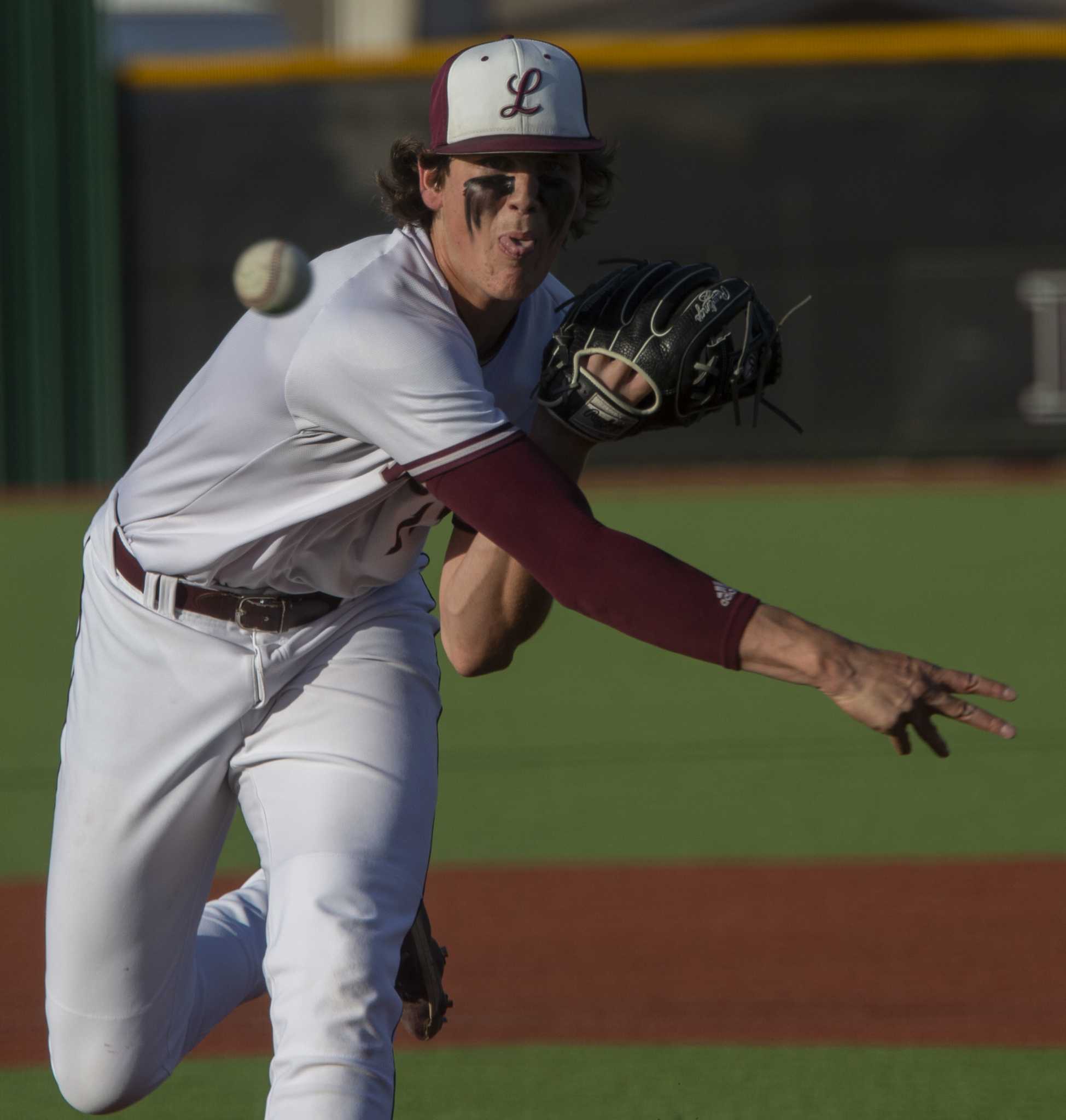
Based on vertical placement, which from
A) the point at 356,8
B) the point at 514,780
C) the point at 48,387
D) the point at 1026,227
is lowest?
the point at 514,780

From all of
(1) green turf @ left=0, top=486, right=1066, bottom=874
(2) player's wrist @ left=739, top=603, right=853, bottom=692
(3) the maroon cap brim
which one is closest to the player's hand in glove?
(2) player's wrist @ left=739, top=603, right=853, bottom=692

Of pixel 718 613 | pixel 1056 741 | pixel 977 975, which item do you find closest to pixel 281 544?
pixel 718 613

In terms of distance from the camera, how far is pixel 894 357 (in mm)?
13930

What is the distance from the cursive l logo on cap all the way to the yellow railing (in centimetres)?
1179

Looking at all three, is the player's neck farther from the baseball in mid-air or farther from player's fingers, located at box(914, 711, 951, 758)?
player's fingers, located at box(914, 711, 951, 758)

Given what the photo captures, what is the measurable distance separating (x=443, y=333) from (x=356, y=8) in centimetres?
2047

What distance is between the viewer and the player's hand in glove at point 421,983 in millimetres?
3207

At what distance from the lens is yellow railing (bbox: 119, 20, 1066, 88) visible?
1409cm

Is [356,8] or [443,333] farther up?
[356,8]

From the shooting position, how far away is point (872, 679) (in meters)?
2.26

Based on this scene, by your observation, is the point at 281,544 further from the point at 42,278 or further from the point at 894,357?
the point at 42,278

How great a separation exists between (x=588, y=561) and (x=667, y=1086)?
177 cm

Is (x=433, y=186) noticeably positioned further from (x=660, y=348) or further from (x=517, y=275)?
(x=660, y=348)

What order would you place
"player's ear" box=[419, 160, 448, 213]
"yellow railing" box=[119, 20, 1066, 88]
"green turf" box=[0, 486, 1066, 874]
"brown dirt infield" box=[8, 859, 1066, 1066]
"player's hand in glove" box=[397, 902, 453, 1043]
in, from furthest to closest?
"yellow railing" box=[119, 20, 1066, 88], "green turf" box=[0, 486, 1066, 874], "brown dirt infield" box=[8, 859, 1066, 1066], "player's hand in glove" box=[397, 902, 453, 1043], "player's ear" box=[419, 160, 448, 213]
